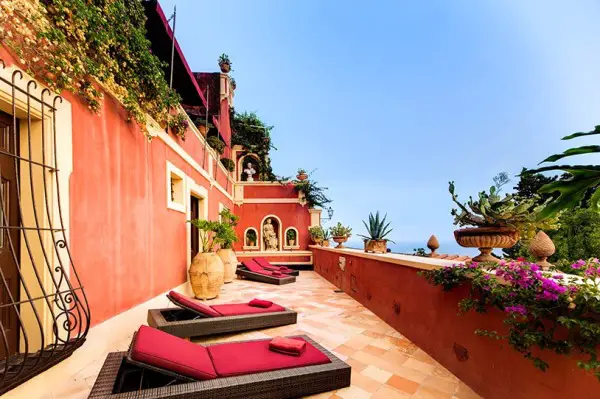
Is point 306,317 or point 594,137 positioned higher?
point 594,137

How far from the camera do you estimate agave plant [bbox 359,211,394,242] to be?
5.51 metres

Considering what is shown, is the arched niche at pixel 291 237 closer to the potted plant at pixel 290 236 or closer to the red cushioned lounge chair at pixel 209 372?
the potted plant at pixel 290 236

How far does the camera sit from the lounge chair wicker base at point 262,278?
7.79 metres

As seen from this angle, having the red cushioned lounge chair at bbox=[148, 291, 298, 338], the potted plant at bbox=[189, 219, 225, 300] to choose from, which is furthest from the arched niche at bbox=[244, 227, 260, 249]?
the red cushioned lounge chair at bbox=[148, 291, 298, 338]

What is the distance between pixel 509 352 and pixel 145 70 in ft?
16.7

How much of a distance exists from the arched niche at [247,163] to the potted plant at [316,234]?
4143 mm

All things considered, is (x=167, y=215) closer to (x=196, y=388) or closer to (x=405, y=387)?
(x=196, y=388)

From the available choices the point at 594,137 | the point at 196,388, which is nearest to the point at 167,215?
the point at 196,388

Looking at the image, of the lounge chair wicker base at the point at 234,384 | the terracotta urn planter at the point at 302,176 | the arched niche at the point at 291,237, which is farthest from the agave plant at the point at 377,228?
the terracotta urn planter at the point at 302,176

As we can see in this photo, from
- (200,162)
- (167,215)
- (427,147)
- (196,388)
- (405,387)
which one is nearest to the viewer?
(196,388)

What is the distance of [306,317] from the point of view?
4520 millimetres

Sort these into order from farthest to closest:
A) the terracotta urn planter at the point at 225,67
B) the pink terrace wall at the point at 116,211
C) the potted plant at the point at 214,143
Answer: the terracotta urn planter at the point at 225,67 < the potted plant at the point at 214,143 < the pink terrace wall at the point at 116,211

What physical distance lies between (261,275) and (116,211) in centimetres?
526

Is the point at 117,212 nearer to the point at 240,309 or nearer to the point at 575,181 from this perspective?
the point at 240,309
